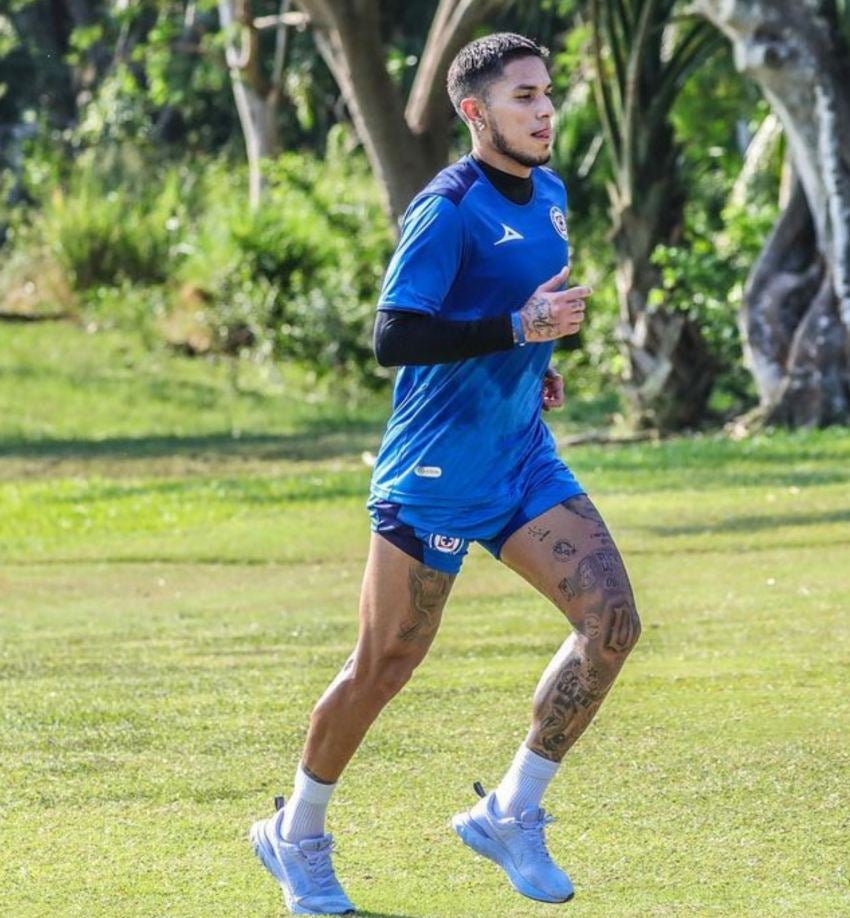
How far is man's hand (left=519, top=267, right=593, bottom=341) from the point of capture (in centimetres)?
509

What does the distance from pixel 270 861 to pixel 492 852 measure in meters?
0.56

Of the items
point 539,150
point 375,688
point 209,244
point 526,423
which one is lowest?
point 209,244

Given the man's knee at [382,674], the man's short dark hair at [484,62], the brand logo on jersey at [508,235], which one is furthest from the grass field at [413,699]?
the man's short dark hair at [484,62]

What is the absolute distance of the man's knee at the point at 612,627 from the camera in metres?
5.33

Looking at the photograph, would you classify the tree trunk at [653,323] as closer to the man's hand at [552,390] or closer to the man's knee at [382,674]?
the man's hand at [552,390]

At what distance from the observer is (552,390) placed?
5738mm

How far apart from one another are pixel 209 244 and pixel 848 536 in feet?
52.2

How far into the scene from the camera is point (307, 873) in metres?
5.30

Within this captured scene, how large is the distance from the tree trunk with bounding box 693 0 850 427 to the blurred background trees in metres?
0.02

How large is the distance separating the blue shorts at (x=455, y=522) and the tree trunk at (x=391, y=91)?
12796 mm

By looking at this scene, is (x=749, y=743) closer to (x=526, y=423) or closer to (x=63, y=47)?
(x=526, y=423)

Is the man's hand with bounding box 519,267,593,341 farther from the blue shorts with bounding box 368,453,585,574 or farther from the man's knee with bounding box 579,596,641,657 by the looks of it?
the man's knee with bounding box 579,596,641,657

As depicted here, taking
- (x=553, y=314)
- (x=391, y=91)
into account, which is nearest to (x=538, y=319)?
(x=553, y=314)

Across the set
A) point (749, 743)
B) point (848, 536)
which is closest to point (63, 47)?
point (848, 536)
